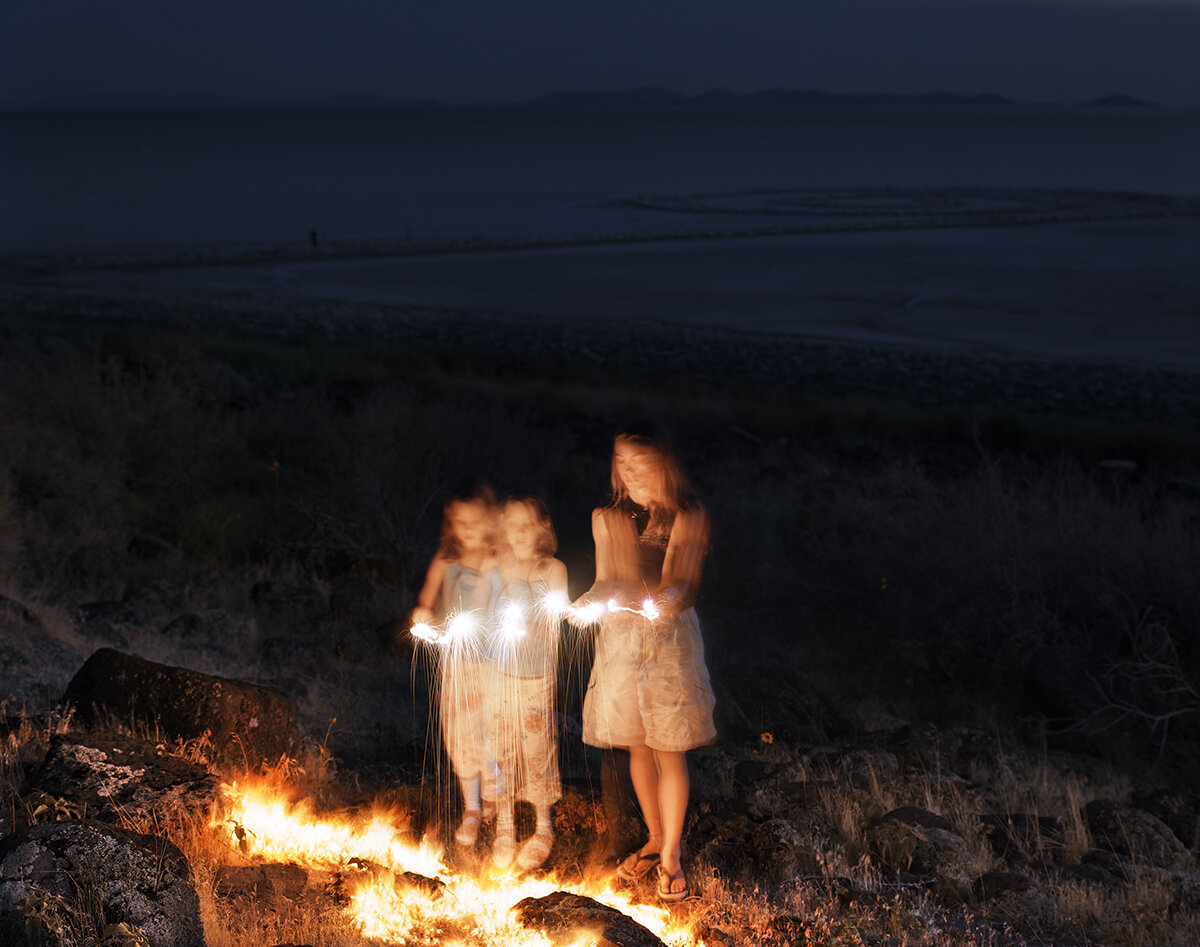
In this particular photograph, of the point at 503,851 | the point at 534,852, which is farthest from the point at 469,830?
the point at 534,852

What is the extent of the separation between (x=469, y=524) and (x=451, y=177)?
100946mm

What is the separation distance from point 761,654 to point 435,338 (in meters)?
21.1

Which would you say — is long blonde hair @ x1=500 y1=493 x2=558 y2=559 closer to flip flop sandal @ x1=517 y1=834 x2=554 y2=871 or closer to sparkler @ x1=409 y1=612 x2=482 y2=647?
sparkler @ x1=409 y1=612 x2=482 y2=647

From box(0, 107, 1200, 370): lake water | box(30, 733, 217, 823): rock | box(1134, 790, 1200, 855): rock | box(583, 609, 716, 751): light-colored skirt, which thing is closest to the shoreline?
box(0, 107, 1200, 370): lake water

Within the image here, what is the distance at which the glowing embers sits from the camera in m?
3.90

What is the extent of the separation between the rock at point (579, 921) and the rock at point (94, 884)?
1.07 m

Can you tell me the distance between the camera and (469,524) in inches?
155

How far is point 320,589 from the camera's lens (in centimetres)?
934

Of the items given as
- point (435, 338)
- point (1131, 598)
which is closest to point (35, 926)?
point (1131, 598)

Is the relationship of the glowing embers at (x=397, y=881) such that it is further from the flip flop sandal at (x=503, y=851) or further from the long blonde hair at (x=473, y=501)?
the long blonde hair at (x=473, y=501)

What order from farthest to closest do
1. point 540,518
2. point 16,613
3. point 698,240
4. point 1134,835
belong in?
1. point 698,240
2. point 16,613
3. point 1134,835
4. point 540,518

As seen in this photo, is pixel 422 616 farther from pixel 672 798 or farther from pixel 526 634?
pixel 672 798

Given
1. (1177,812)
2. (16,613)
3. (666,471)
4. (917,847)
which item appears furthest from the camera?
(16,613)

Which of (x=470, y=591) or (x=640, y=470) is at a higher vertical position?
(x=640, y=470)
